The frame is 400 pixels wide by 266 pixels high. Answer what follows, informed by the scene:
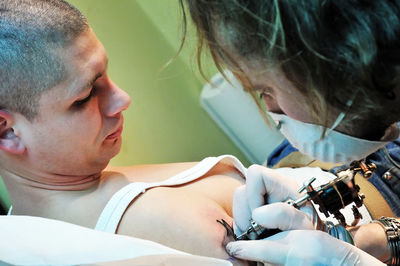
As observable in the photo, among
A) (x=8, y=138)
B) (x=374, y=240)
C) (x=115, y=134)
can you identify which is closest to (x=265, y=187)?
(x=374, y=240)

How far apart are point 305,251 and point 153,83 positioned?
1.05 m

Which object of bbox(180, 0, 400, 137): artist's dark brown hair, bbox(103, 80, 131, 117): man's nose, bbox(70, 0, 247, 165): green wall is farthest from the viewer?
bbox(70, 0, 247, 165): green wall

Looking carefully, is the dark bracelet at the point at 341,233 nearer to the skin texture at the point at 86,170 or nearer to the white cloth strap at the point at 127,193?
the skin texture at the point at 86,170

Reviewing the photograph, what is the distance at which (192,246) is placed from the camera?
39.6 inches

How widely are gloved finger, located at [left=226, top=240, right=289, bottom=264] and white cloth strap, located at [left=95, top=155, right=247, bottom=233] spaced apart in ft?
1.00

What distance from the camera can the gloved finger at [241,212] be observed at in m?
1.06

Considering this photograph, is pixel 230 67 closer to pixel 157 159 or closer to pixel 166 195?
pixel 166 195

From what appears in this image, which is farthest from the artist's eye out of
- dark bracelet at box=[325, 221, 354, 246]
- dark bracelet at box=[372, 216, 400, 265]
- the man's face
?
dark bracelet at box=[372, 216, 400, 265]

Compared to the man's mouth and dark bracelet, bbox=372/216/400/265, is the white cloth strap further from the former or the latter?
dark bracelet, bbox=372/216/400/265

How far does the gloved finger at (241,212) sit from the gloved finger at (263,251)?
89 millimetres

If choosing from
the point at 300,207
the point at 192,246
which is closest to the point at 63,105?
the point at 192,246

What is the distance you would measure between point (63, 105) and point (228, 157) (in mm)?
525

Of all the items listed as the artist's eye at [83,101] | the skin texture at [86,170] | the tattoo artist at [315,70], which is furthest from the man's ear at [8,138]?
the tattoo artist at [315,70]

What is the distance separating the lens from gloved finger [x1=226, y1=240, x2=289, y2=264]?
0.95 m
